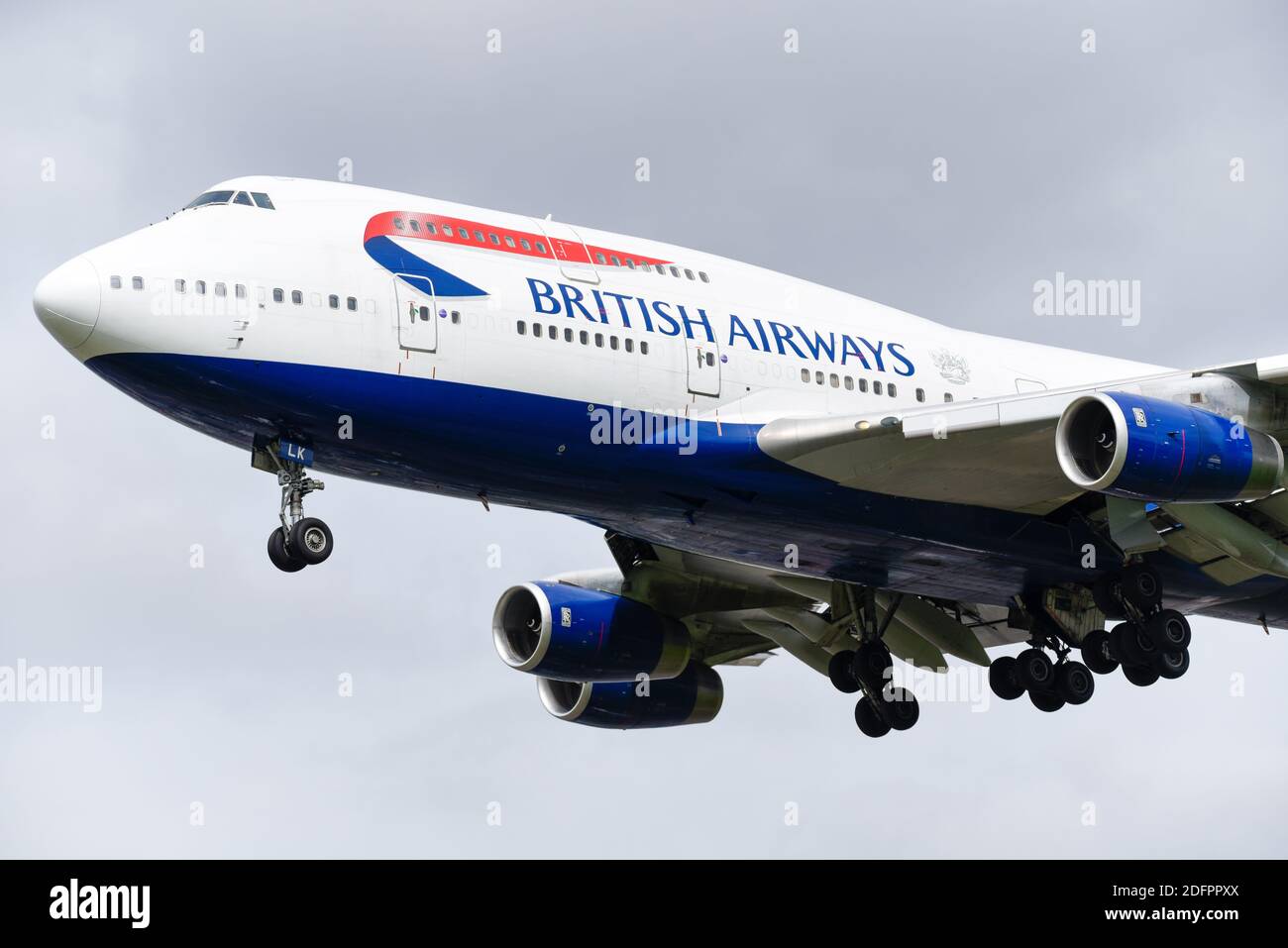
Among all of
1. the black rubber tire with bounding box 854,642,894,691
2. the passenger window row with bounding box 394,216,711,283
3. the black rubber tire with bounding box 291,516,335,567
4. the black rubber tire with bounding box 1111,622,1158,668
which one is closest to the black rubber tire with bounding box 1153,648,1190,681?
the black rubber tire with bounding box 1111,622,1158,668

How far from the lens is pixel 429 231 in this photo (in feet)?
91.7

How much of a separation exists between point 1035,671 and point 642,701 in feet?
24.4

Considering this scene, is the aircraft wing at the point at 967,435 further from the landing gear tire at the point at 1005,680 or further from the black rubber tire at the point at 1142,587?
the landing gear tire at the point at 1005,680

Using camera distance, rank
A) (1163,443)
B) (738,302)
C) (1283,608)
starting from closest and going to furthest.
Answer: (1163,443)
(738,302)
(1283,608)

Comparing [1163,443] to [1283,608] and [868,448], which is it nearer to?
[868,448]

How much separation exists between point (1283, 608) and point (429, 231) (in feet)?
55.9

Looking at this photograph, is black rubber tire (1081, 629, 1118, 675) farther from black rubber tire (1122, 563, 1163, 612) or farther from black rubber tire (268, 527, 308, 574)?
black rubber tire (268, 527, 308, 574)

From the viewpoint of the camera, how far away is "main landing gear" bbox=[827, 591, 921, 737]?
3447 cm

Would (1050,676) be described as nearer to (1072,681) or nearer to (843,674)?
(1072,681)

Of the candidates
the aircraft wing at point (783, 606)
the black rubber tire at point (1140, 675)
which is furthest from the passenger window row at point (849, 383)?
the black rubber tire at point (1140, 675)

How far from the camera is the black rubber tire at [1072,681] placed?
34.5m

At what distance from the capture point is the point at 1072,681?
34.4 m

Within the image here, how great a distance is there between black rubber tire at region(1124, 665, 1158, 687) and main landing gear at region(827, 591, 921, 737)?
3981mm

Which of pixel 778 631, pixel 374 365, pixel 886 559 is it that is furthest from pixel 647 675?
pixel 374 365
